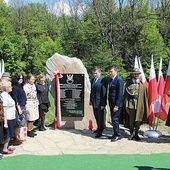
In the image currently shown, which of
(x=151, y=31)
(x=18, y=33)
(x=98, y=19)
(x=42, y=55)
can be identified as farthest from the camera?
(x=18, y=33)

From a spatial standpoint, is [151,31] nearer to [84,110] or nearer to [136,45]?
[136,45]

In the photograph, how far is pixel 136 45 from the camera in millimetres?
25625

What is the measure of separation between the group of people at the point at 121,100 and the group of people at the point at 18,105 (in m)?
1.35

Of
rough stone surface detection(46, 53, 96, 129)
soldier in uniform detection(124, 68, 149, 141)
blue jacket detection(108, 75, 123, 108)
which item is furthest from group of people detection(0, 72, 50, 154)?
soldier in uniform detection(124, 68, 149, 141)

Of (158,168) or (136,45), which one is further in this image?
(136,45)

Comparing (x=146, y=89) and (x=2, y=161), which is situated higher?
(x=146, y=89)

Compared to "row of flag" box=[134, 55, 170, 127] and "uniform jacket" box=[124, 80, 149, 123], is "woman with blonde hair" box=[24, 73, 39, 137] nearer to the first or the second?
"uniform jacket" box=[124, 80, 149, 123]

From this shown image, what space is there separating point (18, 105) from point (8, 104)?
2.32ft

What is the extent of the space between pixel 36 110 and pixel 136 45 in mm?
19749

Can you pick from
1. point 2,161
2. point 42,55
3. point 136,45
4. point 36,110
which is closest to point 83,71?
point 36,110

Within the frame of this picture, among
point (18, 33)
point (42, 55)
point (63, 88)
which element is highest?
point (18, 33)

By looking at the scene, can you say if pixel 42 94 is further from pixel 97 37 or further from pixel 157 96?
pixel 97 37

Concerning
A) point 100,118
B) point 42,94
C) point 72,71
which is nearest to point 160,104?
point 100,118

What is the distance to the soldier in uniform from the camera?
22.2ft
